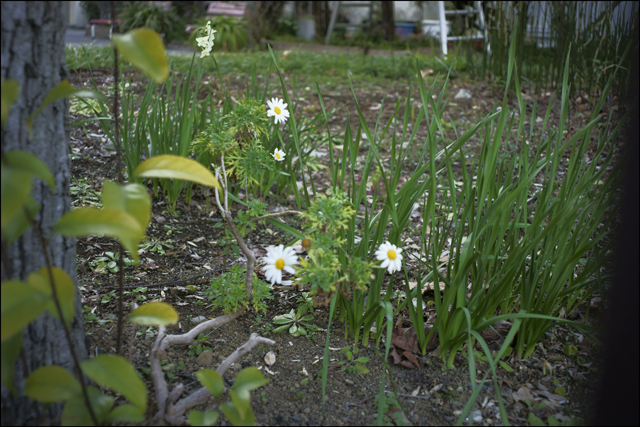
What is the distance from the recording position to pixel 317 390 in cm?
110

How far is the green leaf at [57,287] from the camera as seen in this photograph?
676mm

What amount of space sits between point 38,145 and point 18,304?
295mm

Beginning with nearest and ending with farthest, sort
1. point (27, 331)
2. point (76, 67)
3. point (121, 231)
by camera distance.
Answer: point (121, 231), point (27, 331), point (76, 67)

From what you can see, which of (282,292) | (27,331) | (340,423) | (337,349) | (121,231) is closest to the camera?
(121,231)

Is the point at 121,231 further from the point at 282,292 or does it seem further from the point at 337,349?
the point at 282,292

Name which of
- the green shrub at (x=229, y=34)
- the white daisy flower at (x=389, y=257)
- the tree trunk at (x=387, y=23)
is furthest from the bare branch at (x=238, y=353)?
the tree trunk at (x=387, y=23)

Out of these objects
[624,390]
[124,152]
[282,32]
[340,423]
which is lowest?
[340,423]

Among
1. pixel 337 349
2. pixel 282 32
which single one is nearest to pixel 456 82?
pixel 337 349

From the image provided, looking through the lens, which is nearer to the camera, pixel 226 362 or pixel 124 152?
pixel 226 362

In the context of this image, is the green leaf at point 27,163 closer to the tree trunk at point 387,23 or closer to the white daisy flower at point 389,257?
the white daisy flower at point 389,257

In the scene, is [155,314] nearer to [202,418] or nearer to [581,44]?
[202,418]

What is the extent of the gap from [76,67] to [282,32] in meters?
8.48

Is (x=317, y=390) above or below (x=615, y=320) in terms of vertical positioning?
below

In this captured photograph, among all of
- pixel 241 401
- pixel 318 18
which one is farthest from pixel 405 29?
pixel 241 401
